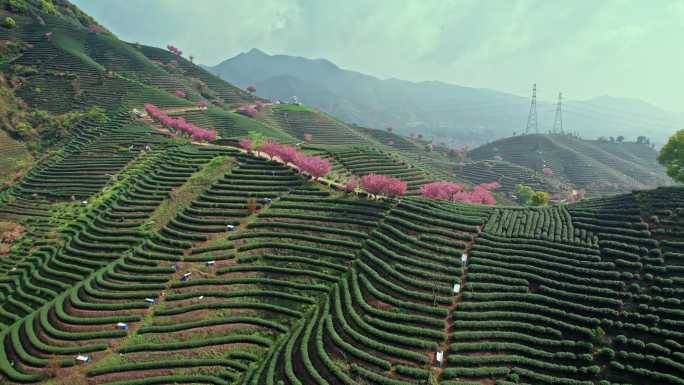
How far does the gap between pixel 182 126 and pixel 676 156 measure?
10093cm

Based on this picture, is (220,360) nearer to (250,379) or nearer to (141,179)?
(250,379)

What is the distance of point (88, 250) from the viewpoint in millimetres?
51312

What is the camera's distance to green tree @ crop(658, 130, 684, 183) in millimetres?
56453

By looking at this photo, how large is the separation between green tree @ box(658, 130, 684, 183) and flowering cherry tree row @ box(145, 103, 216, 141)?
9112 centimetres

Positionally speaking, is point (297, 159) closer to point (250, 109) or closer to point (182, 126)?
point (182, 126)

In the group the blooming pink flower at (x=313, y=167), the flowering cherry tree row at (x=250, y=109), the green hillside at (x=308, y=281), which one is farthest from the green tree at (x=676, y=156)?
the flowering cherry tree row at (x=250, y=109)

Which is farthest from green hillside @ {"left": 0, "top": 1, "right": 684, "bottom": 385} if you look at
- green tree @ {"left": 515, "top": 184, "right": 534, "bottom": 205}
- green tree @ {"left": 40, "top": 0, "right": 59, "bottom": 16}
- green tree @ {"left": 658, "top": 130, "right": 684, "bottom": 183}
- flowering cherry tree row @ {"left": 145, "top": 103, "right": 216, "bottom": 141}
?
green tree @ {"left": 40, "top": 0, "right": 59, "bottom": 16}

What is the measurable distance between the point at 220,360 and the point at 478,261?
100.0ft

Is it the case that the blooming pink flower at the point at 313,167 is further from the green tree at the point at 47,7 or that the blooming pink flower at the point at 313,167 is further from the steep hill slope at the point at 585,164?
the green tree at the point at 47,7

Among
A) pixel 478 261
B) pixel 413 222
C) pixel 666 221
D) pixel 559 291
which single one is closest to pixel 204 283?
pixel 413 222

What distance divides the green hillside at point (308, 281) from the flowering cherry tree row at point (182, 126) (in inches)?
563

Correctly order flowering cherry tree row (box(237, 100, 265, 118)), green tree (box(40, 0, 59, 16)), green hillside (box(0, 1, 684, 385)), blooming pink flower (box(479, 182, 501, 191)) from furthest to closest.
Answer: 1. flowering cherry tree row (box(237, 100, 265, 118))
2. green tree (box(40, 0, 59, 16))
3. blooming pink flower (box(479, 182, 501, 191))
4. green hillside (box(0, 1, 684, 385))

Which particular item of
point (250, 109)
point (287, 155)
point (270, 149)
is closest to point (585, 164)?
point (250, 109)

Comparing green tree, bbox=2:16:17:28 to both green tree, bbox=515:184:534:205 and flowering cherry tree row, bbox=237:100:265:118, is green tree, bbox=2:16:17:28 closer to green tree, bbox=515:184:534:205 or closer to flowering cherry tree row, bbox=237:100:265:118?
flowering cherry tree row, bbox=237:100:265:118
